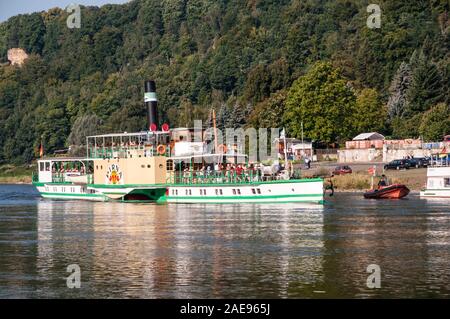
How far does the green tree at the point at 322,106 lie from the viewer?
15988cm

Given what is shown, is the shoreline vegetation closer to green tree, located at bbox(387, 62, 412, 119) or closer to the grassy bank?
the grassy bank

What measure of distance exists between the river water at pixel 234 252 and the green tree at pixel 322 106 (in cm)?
6667

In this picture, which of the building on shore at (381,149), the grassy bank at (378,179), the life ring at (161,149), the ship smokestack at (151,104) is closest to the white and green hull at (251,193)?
the life ring at (161,149)

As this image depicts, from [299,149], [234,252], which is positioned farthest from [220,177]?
[299,149]

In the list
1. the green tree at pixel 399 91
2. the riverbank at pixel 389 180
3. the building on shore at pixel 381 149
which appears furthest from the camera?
the green tree at pixel 399 91

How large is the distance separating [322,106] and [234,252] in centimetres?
10277

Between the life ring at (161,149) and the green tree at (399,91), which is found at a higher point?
the green tree at (399,91)

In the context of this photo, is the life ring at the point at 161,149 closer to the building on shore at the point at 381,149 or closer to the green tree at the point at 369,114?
the building on shore at the point at 381,149

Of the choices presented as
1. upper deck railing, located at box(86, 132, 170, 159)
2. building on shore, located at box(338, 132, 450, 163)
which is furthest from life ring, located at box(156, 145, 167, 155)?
building on shore, located at box(338, 132, 450, 163)

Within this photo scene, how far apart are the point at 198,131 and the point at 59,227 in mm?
52201

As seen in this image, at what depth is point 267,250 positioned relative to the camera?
60312 mm

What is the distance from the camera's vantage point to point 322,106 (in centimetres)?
16038

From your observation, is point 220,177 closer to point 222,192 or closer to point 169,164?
point 222,192
